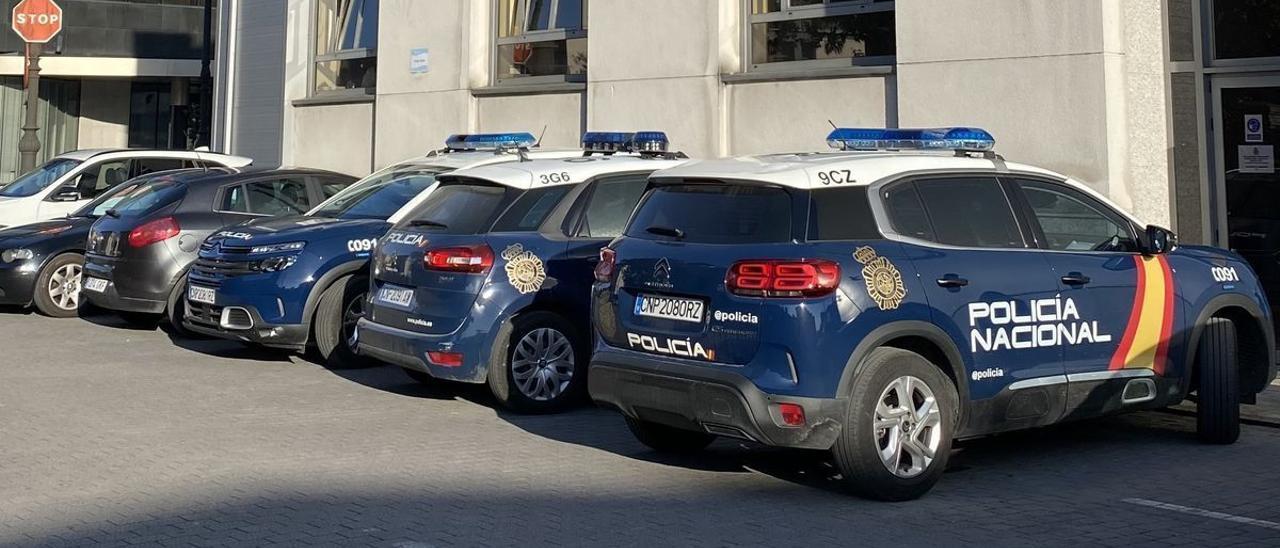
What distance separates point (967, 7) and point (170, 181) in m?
7.83

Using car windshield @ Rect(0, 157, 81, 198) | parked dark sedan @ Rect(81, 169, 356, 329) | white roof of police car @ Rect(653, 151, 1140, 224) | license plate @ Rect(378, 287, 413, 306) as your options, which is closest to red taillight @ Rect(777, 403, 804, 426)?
white roof of police car @ Rect(653, 151, 1140, 224)

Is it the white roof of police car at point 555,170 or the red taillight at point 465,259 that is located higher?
the white roof of police car at point 555,170

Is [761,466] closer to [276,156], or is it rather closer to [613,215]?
[613,215]

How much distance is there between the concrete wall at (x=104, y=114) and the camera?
39.9 metres

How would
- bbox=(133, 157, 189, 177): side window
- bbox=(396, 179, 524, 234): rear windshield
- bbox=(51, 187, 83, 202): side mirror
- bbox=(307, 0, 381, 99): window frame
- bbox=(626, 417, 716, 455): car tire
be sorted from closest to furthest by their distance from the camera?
1. bbox=(626, 417, 716, 455): car tire
2. bbox=(396, 179, 524, 234): rear windshield
3. bbox=(51, 187, 83, 202): side mirror
4. bbox=(133, 157, 189, 177): side window
5. bbox=(307, 0, 381, 99): window frame

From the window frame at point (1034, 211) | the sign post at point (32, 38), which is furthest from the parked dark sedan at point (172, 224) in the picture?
the sign post at point (32, 38)

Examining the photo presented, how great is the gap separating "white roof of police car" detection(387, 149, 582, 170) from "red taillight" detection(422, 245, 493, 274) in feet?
5.15

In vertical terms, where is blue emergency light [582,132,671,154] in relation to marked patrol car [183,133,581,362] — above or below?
above

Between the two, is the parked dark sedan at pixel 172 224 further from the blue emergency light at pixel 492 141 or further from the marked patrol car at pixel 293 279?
the blue emergency light at pixel 492 141

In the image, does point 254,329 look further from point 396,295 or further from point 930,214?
point 930,214

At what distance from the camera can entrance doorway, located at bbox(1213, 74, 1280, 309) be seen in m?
11.4

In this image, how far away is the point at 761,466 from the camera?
24.3 feet

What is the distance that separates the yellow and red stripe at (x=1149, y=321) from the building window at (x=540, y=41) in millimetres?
9292

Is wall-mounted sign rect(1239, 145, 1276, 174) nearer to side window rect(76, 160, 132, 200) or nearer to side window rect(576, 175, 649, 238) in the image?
side window rect(576, 175, 649, 238)
